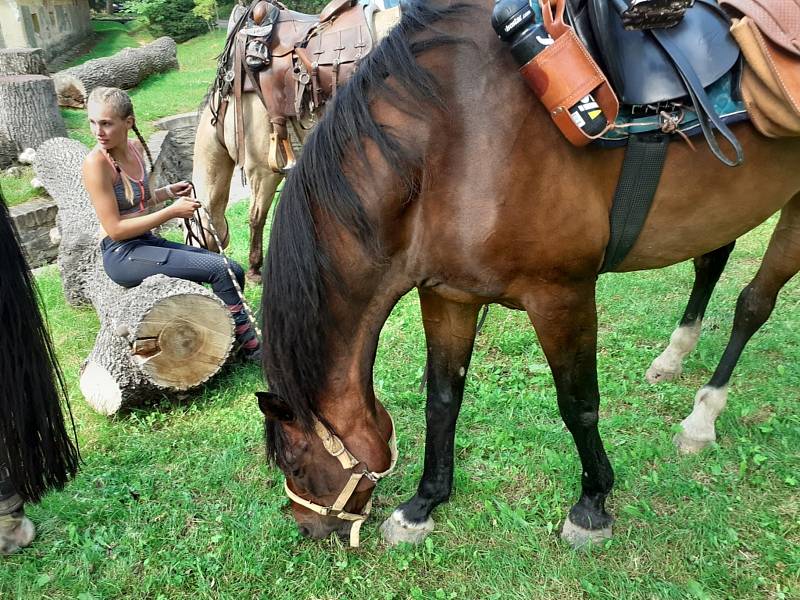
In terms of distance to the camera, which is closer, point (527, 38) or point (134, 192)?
point (527, 38)

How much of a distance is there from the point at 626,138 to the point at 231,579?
79.3 inches

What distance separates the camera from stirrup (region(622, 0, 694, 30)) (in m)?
1.61

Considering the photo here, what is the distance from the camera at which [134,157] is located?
10.7 ft

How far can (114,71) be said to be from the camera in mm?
12094

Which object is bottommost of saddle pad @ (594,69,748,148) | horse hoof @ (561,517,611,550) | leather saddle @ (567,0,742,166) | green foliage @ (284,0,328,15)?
green foliage @ (284,0,328,15)

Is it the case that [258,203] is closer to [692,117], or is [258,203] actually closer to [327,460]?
[327,460]

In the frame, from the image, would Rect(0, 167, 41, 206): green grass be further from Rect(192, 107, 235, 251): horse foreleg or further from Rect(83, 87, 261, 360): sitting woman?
Rect(83, 87, 261, 360): sitting woman

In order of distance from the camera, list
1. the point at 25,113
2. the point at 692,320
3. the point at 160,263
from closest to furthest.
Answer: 1. the point at 692,320
2. the point at 160,263
3. the point at 25,113

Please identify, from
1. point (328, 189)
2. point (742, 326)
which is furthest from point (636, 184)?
point (742, 326)

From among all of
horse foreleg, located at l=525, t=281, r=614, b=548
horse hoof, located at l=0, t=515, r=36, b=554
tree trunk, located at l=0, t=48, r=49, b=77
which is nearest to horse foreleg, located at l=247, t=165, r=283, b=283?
horse hoof, located at l=0, t=515, r=36, b=554

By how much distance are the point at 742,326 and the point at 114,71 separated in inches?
509

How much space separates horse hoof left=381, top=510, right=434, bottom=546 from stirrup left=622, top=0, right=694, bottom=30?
1872 millimetres

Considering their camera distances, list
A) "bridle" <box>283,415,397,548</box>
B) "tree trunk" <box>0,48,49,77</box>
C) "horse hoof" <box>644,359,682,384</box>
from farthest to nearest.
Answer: "tree trunk" <box>0,48,49,77</box>
"horse hoof" <box>644,359,682,384</box>
"bridle" <box>283,415,397,548</box>

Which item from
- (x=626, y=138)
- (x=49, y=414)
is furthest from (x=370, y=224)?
(x=49, y=414)
